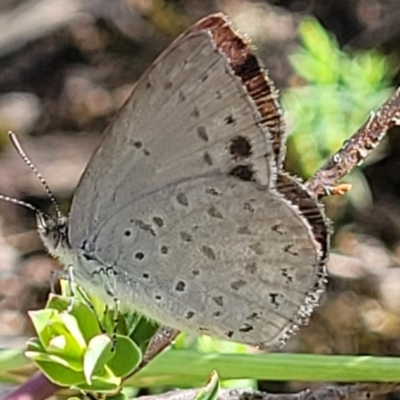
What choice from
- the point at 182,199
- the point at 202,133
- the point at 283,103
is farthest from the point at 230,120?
the point at 283,103

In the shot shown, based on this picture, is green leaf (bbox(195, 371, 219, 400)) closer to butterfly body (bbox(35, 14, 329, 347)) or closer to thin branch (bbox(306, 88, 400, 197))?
butterfly body (bbox(35, 14, 329, 347))

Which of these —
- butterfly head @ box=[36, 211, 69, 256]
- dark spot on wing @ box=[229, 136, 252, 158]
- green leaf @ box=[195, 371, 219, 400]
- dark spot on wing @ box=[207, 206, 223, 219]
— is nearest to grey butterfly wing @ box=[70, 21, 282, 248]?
dark spot on wing @ box=[229, 136, 252, 158]

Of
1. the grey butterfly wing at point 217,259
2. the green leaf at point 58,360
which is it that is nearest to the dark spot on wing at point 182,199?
the grey butterfly wing at point 217,259

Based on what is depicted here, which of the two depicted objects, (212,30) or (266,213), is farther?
(266,213)

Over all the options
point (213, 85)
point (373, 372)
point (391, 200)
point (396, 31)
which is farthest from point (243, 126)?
point (396, 31)

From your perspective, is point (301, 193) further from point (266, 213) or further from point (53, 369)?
point (53, 369)

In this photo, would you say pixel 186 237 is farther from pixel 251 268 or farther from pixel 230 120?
pixel 230 120
